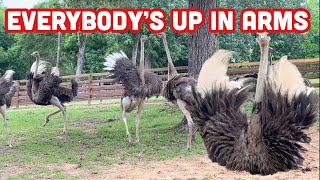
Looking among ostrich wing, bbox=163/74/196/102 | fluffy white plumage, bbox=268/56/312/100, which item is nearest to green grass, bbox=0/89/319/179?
ostrich wing, bbox=163/74/196/102

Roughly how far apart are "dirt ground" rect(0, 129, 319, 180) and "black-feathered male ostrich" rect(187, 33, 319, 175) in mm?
1281

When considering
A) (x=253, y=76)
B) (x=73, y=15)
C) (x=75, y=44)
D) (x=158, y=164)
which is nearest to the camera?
(x=253, y=76)

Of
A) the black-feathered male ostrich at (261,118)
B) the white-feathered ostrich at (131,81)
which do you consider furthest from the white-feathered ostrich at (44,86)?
the black-feathered male ostrich at (261,118)

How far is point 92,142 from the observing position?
860 centimetres

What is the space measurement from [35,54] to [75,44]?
13033 mm

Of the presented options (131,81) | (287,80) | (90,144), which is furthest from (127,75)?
(287,80)

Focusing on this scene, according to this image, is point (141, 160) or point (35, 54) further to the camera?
point (35, 54)

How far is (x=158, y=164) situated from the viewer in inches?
264

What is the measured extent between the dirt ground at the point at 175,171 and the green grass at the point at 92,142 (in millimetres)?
188

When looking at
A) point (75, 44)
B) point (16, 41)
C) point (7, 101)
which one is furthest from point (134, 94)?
point (75, 44)

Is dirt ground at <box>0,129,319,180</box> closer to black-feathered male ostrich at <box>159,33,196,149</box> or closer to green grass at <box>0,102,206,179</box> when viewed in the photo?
green grass at <box>0,102,206,179</box>

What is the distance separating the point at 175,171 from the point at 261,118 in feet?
7.17

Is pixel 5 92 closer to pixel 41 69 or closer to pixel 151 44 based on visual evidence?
pixel 41 69

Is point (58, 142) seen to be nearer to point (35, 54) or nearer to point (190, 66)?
point (35, 54)
